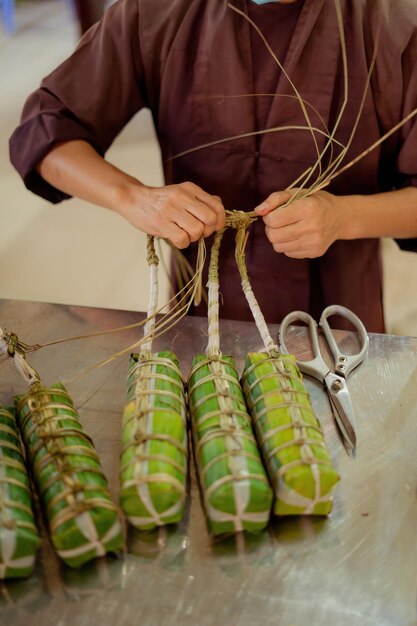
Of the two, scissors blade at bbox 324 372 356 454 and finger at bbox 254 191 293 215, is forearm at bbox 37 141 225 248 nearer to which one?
finger at bbox 254 191 293 215

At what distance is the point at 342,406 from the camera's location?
36.0 inches

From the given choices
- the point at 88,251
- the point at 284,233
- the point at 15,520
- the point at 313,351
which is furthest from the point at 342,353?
the point at 88,251

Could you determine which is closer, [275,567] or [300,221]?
[275,567]

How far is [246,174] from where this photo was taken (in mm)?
1219

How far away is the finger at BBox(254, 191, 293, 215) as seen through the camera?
40.0 inches

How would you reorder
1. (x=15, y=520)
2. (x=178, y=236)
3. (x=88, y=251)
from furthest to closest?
(x=88, y=251) → (x=178, y=236) → (x=15, y=520)

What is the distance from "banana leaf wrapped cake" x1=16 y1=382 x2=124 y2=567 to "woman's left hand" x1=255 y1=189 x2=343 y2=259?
1.36ft

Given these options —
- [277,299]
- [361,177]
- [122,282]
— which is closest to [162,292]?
[122,282]

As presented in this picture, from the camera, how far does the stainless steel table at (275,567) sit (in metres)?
0.69

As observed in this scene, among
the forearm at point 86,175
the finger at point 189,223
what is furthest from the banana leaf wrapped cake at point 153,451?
the forearm at point 86,175

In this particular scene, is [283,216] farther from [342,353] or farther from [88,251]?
[88,251]

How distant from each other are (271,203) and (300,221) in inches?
2.2

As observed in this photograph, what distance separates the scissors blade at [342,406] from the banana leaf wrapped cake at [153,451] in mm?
217

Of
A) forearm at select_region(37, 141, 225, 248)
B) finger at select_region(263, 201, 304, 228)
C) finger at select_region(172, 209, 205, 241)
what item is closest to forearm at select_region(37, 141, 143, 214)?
forearm at select_region(37, 141, 225, 248)
